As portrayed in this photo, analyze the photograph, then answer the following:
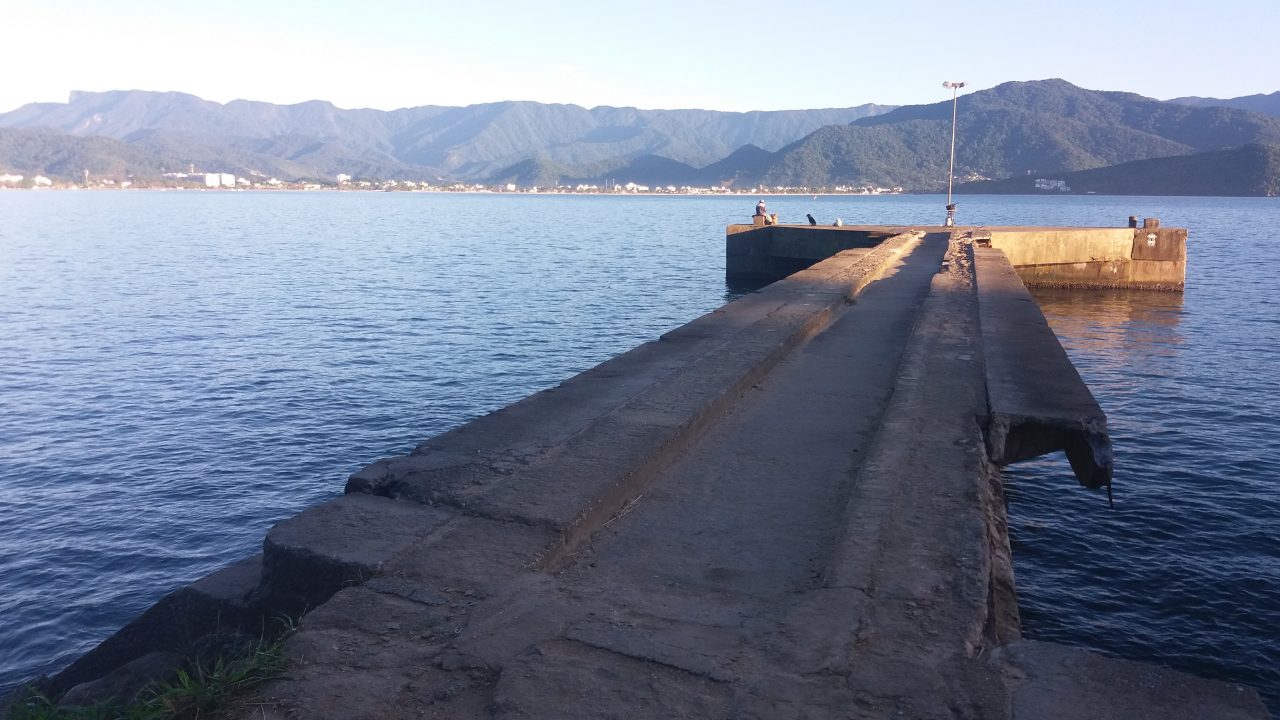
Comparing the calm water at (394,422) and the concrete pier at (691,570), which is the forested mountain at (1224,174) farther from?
the concrete pier at (691,570)

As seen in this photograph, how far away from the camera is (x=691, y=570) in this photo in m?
5.20

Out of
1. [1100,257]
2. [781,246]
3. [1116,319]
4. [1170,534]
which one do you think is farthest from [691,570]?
[1100,257]

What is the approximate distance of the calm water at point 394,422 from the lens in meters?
8.67

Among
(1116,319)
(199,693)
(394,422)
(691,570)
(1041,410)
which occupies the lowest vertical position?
(394,422)

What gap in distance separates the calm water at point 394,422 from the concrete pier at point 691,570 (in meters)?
1.98

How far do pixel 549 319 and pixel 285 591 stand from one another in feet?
76.3

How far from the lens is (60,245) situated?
2365 inches

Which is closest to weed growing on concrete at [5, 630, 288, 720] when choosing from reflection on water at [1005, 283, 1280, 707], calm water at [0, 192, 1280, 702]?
calm water at [0, 192, 1280, 702]

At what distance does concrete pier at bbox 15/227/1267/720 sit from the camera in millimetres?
3658

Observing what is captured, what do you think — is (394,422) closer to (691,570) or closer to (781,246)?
(691,570)

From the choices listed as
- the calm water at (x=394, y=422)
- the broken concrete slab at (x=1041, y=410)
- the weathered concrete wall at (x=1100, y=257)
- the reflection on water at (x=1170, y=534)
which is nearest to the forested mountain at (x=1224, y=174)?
the calm water at (x=394, y=422)

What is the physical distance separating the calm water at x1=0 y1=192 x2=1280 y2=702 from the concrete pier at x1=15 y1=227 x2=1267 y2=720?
1.98 meters

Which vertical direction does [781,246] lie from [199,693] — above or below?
above

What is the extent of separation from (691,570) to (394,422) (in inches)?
456
